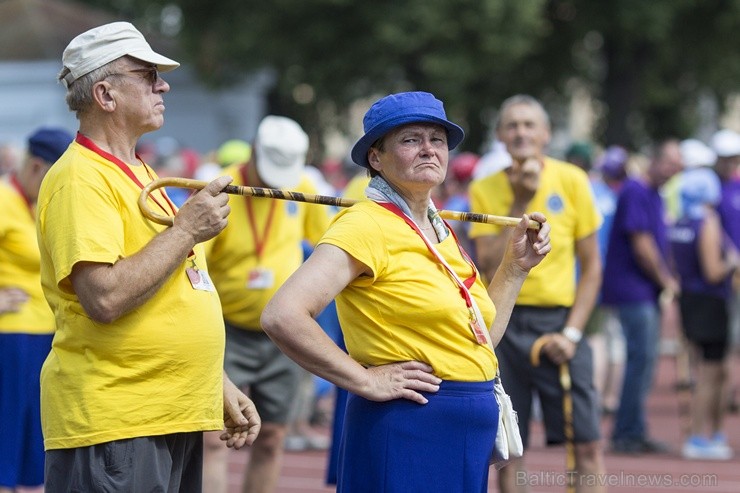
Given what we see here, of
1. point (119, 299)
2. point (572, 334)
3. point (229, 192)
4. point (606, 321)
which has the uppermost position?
point (606, 321)

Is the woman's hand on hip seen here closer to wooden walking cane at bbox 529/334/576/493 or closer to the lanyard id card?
the lanyard id card

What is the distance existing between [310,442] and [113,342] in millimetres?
7302

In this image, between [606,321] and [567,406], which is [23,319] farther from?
[606,321]

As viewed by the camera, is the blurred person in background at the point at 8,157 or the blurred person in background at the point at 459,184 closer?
the blurred person in background at the point at 459,184

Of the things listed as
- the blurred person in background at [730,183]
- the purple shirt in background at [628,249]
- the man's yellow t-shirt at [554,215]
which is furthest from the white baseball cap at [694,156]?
the man's yellow t-shirt at [554,215]

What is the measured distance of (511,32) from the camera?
2522 cm

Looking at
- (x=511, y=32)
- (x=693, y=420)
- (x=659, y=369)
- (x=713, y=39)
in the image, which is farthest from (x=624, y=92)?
(x=693, y=420)

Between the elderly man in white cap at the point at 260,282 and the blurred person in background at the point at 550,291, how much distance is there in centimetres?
102

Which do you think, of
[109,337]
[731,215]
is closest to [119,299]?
[109,337]

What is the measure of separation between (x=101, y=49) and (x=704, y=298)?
7.23 meters

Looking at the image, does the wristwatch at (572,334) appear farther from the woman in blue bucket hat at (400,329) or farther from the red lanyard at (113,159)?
the red lanyard at (113,159)

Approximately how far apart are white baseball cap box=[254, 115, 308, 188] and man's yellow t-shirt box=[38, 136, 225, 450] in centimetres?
303

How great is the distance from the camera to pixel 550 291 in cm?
708

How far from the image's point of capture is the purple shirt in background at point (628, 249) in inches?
427
